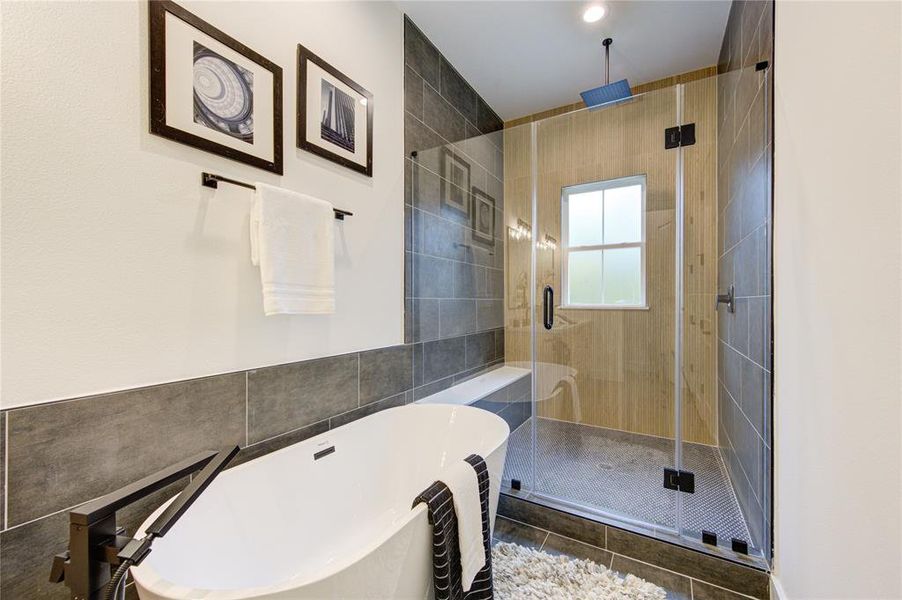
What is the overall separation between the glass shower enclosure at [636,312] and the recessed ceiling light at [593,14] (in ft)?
1.71

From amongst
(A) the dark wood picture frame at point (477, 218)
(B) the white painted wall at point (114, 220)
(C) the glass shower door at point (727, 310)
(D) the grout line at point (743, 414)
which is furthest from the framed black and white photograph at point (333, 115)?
(D) the grout line at point (743, 414)

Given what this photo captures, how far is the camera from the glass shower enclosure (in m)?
1.95

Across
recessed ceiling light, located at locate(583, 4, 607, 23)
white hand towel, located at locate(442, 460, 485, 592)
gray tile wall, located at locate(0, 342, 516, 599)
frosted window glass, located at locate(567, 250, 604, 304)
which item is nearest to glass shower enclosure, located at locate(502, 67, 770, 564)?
frosted window glass, located at locate(567, 250, 604, 304)

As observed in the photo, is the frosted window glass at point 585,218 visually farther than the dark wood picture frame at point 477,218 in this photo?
No

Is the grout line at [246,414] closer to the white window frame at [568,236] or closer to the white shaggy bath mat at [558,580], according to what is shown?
the white shaggy bath mat at [558,580]

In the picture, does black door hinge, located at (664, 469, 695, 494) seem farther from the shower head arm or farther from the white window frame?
the shower head arm

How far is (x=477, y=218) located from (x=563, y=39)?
130 centimetres

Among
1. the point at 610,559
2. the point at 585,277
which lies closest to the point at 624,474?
the point at 610,559

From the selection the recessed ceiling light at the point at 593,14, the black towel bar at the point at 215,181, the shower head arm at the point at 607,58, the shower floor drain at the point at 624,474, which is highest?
the shower head arm at the point at 607,58

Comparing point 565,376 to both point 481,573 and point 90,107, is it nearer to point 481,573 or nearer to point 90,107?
point 481,573

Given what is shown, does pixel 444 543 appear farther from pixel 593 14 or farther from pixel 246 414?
pixel 593 14

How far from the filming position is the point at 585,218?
256cm

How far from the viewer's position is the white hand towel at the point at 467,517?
45.0 inches

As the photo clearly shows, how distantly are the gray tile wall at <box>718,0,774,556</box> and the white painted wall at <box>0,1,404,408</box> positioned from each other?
1.96m
